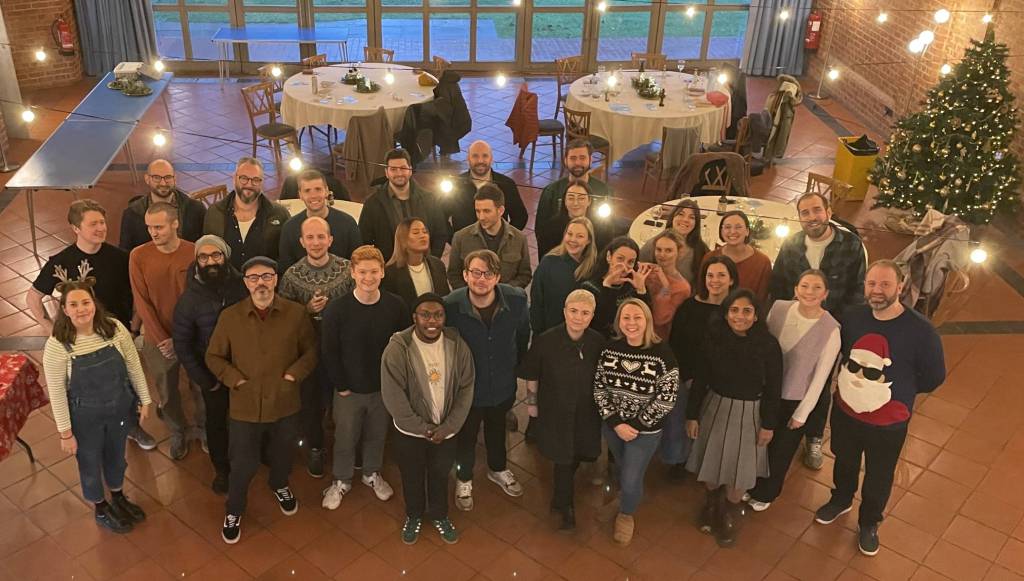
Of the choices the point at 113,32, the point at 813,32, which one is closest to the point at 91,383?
the point at 113,32

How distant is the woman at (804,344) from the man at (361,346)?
179 cm

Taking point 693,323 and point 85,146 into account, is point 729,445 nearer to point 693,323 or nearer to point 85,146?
point 693,323

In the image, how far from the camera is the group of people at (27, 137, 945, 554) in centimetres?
400

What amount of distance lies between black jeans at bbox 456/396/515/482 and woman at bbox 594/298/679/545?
2.05 ft

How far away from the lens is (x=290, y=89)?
8.88 meters

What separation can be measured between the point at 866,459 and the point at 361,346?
249 cm

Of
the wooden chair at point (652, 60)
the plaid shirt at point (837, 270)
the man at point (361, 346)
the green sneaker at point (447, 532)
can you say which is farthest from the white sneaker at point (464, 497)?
the wooden chair at point (652, 60)

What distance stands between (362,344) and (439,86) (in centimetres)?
506

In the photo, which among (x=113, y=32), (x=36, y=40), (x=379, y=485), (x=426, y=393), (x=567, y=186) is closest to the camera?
(x=426, y=393)

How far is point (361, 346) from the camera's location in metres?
4.14

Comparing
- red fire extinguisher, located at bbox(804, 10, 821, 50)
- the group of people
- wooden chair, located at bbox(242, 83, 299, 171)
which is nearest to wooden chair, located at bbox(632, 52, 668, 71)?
red fire extinguisher, located at bbox(804, 10, 821, 50)

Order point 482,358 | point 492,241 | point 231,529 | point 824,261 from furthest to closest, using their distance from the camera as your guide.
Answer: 1. point 492,241
2. point 824,261
3. point 231,529
4. point 482,358

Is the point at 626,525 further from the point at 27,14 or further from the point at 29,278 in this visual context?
the point at 27,14

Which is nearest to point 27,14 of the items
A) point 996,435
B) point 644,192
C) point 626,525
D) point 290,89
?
point 290,89
